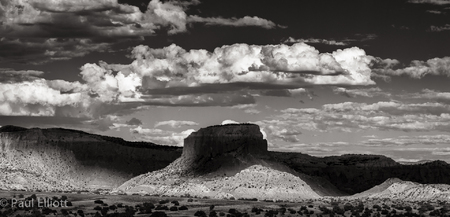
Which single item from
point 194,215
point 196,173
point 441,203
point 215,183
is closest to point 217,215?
point 194,215

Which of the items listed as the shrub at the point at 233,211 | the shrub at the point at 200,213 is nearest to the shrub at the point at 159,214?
the shrub at the point at 200,213

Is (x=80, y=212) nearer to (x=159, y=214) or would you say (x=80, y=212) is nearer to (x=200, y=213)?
(x=159, y=214)

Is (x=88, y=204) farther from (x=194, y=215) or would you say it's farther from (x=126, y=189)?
(x=126, y=189)

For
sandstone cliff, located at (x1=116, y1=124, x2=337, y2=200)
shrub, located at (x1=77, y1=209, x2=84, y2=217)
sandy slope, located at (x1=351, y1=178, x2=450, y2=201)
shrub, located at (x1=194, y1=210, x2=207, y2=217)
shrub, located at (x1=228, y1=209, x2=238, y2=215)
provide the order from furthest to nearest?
1. sandstone cliff, located at (x1=116, y1=124, x2=337, y2=200)
2. sandy slope, located at (x1=351, y1=178, x2=450, y2=201)
3. shrub, located at (x1=228, y1=209, x2=238, y2=215)
4. shrub, located at (x1=194, y1=210, x2=207, y2=217)
5. shrub, located at (x1=77, y1=209, x2=84, y2=217)

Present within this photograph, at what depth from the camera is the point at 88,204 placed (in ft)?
420

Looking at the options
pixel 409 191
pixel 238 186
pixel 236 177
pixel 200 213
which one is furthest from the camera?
pixel 236 177

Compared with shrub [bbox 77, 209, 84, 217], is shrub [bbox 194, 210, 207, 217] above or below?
above

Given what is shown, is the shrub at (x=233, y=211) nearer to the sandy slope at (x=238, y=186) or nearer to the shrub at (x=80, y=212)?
the shrub at (x=80, y=212)

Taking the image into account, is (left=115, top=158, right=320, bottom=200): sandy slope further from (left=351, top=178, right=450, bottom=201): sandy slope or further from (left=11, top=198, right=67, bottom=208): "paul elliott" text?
(left=11, top=198, right=67, bottom=208): "paul elliott" text

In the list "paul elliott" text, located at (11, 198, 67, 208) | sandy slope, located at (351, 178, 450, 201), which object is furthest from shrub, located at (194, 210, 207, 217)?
sandy slope, located at (351, 178, 450, 201)

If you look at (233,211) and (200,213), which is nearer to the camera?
(200,213)

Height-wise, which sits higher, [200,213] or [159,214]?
[200,213]

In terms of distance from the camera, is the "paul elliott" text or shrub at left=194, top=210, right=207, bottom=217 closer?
shrub at left=194, top=210, right=207, bottom=217

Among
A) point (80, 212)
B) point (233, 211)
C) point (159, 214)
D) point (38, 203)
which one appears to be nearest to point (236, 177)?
point (38, 203)
